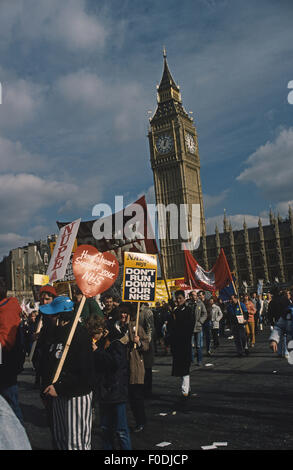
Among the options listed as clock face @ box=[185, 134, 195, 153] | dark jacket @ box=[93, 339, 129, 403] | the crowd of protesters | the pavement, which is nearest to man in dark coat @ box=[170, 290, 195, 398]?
the pavement

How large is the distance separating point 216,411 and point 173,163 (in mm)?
84161

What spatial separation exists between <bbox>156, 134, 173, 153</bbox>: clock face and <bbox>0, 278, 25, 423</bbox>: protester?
86235 mm

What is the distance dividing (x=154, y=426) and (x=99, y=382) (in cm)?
180

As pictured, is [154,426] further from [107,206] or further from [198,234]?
[198,234]

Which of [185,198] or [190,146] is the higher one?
[190,146]

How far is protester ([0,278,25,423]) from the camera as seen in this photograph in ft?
14.6

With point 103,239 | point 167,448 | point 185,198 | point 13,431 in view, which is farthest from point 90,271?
point 185,198

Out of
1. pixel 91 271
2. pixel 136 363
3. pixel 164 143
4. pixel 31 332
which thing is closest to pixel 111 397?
pixel 91 271

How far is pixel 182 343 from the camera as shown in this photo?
7203mm

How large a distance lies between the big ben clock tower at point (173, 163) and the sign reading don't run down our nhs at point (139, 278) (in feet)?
254

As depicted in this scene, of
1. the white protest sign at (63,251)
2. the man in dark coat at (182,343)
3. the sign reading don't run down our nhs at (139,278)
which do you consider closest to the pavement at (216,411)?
the man in dark coat at (182,343)

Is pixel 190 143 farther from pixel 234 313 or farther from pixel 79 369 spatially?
pixel 79 369

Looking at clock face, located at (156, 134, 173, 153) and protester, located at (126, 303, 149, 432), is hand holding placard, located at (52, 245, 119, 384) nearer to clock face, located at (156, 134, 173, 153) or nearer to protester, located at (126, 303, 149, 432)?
protester, located at (126, 303, 149, 432)

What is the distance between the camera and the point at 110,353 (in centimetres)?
463
